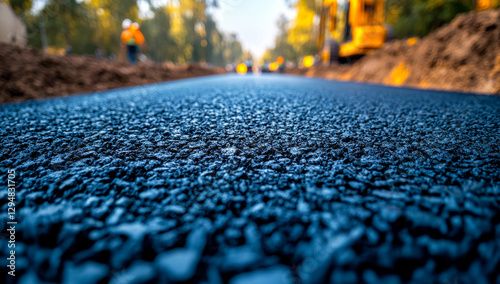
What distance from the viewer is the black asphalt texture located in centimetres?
40

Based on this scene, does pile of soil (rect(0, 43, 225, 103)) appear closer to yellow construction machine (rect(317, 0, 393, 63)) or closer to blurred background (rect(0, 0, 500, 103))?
blurred background (rect(0, 0, 500, 103))

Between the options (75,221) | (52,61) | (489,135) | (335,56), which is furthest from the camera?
(335,56)

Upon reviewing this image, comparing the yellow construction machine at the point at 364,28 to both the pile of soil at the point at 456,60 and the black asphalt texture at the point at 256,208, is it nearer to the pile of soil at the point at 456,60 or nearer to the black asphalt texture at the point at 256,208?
the pile of soil at the point at 456,60

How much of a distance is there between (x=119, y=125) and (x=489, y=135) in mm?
1946

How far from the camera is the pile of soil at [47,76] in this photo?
3.24 meters

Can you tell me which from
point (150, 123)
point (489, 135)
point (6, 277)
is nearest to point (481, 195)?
point (489, 135)

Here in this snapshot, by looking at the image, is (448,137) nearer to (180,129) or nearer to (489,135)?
(489,135)

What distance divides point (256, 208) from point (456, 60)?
5.30m

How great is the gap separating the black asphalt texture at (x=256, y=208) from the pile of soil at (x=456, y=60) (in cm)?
348

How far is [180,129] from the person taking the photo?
4.10ft

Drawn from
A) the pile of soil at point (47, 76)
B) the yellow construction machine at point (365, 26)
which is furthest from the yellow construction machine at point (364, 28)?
the pile of soil at point (47, 76)

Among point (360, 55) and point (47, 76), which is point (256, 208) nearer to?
point (47, 76)

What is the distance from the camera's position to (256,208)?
1.82ft

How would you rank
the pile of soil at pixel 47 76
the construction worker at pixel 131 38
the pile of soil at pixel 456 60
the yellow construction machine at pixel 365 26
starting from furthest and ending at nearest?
the construction worker at pixel 131 38 < the yellow construction machine at pixel 365 26 < the pile of soil at pixel 456 60 < the pile of soil at pixel 47 76
